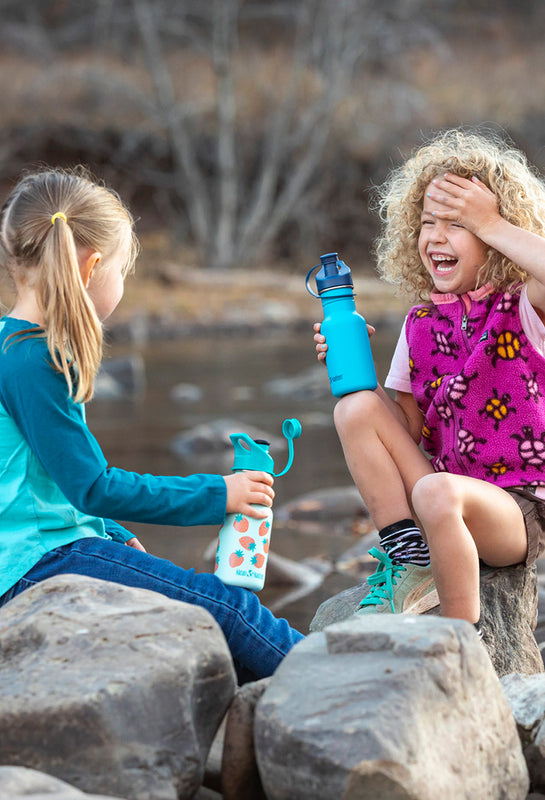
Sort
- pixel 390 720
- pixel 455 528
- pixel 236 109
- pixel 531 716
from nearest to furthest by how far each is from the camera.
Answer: pixel 390 720
pixel 531 716
pixel 455 528
pixel 236 109

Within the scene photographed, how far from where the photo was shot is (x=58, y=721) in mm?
1907

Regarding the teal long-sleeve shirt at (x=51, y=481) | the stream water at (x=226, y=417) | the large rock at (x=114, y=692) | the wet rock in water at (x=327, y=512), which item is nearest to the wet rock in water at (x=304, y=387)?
the stream water at (x=226, y=417)

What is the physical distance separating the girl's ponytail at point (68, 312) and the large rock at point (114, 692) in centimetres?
61

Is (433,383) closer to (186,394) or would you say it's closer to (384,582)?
(384,582)

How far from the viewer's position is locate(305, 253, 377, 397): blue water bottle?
3.18 metres

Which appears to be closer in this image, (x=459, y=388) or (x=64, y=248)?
(x=64, y=248)

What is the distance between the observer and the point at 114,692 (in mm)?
1925

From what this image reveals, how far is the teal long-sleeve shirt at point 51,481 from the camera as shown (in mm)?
2512

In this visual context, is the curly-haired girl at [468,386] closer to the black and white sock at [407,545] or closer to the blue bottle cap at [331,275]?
the black and white sock at [407,545]

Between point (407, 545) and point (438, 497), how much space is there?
38 cm

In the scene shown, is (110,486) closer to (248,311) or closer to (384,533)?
(384,533)

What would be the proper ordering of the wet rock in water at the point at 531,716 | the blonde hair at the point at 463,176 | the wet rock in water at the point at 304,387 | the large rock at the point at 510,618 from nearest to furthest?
the wet rock in water at the point at 531,716
the large rock at the point at 510,618
the blonde hair at the point at 463,176
the wet rock in water at the point at 304,387

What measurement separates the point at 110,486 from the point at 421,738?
104cm

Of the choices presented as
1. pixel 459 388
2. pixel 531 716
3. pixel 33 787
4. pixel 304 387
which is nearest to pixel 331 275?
pixel 459 388
